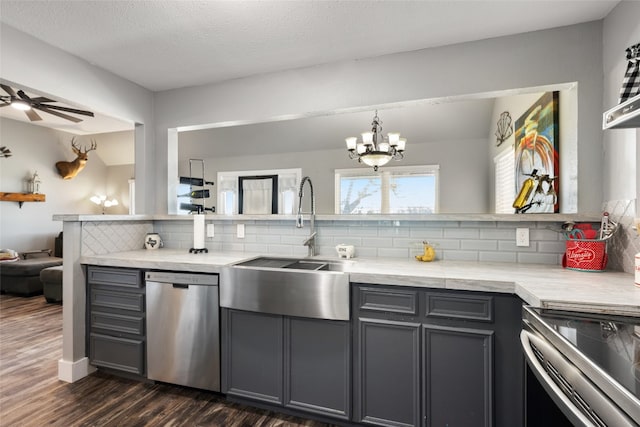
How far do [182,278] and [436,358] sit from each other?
60.9 inches

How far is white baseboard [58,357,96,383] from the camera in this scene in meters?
2.31

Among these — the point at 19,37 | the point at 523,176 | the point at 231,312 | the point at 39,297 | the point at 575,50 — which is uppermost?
the point at 19,37

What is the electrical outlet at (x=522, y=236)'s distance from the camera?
206 cm

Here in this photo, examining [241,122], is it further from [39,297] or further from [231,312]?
[39,297]

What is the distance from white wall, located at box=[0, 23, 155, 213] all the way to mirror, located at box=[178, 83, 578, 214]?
1.41 metres

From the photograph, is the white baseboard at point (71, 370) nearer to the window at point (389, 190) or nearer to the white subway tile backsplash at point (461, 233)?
the white subway tile backsplash at point (461, 233)

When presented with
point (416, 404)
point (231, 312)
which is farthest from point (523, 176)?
point (231, 312)

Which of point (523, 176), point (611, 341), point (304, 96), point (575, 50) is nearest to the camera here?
point (611, 341)

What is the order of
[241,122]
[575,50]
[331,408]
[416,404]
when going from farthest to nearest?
[241,122], [575,50], [331,408], [416,404]

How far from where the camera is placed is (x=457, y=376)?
157 centimetres

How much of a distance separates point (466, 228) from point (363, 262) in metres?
0.73

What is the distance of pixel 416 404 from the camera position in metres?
1.63

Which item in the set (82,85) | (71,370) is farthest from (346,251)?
(82,85)

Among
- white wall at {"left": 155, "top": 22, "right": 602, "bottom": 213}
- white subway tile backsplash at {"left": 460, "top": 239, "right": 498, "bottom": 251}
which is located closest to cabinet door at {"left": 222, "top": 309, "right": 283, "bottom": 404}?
white subway tile backsplash at {"left": 460, "top": 239, "right": 498, "bottom": 251}
